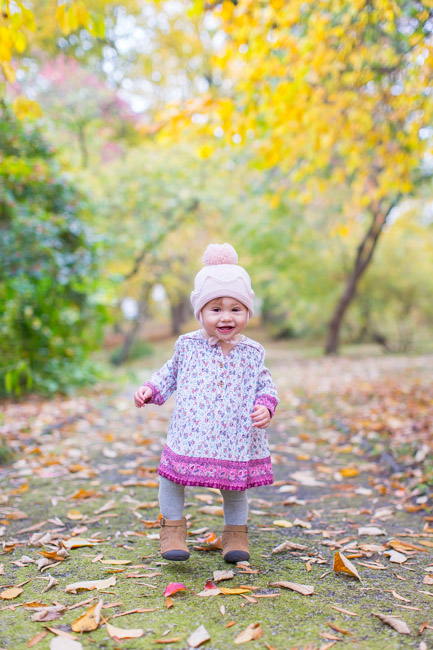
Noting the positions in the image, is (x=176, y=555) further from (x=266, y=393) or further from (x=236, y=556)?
(x=266, y=393)

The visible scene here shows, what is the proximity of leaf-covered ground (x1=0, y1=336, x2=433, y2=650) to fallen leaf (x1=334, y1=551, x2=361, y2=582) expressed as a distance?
1 cm

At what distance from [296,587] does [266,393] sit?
80cm

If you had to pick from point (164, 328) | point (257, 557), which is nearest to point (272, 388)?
point (257, 557)

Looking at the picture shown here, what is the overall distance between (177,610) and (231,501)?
0.63 metres

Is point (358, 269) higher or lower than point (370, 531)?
higher

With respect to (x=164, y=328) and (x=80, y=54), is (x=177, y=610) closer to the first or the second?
(x=80, y=54)

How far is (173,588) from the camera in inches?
84.4

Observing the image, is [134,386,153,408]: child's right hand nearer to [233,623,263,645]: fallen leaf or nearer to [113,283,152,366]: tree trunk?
[233,623,263,645]: fallen leaf

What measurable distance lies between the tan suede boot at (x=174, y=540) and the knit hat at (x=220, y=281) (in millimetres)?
931

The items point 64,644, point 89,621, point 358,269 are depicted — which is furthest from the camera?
point 358,269

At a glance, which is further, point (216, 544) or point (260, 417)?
point (216, 544)

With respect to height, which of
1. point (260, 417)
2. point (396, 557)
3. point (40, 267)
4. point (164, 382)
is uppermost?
point (40, 267)

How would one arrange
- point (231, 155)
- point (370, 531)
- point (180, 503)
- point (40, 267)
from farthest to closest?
point (231, 155), point (40, 267), point (370, 531), point (180, 503)


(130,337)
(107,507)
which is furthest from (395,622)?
(130,337)
